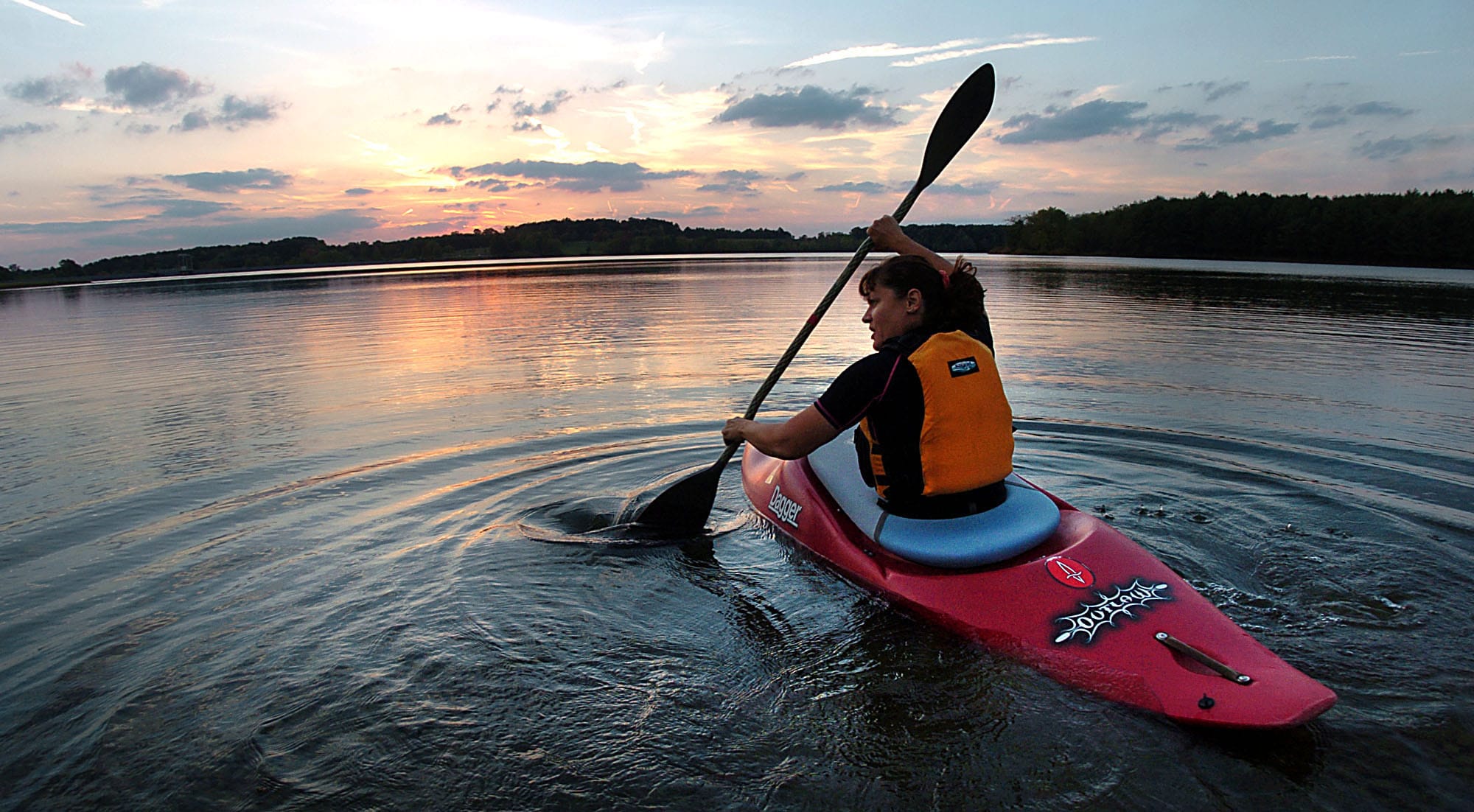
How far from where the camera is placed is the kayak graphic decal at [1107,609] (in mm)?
3168

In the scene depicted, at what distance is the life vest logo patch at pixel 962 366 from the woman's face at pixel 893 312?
299 mm

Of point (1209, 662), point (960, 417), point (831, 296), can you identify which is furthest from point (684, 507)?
point (1209, 662)

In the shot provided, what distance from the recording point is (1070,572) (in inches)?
134

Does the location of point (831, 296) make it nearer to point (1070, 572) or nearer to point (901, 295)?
point (901, 295)

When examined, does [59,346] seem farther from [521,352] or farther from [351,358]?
[521,352]

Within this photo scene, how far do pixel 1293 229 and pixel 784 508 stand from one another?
2878 inches

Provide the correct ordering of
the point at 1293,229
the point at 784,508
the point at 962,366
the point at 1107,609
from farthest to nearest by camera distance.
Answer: the point at 1293,229
the point at 784,508
the point at 962,366
the point at 1107,609

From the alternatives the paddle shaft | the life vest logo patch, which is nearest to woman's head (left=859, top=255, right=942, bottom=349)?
the life vest logo patch

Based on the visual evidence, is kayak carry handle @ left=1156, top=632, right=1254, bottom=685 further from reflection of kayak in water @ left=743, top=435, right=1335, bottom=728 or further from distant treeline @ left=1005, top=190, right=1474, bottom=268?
distant treeline @ left=1005, top=190, right=1474, bottom=268

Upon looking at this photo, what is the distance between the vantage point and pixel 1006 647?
10.9ft

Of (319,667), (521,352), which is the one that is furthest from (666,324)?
(319,667)

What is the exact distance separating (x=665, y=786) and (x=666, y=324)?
15.1 meters

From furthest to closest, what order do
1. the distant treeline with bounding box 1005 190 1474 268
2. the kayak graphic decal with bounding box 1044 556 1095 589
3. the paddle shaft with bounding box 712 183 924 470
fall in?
the distant treeline with bounding box 1005 190 1474 268 → the paddle shaft with bounding box 712 183 924 470 → the kayak graphic decal with bounding box 1044 556 1095 589

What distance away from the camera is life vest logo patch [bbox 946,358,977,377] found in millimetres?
3543
